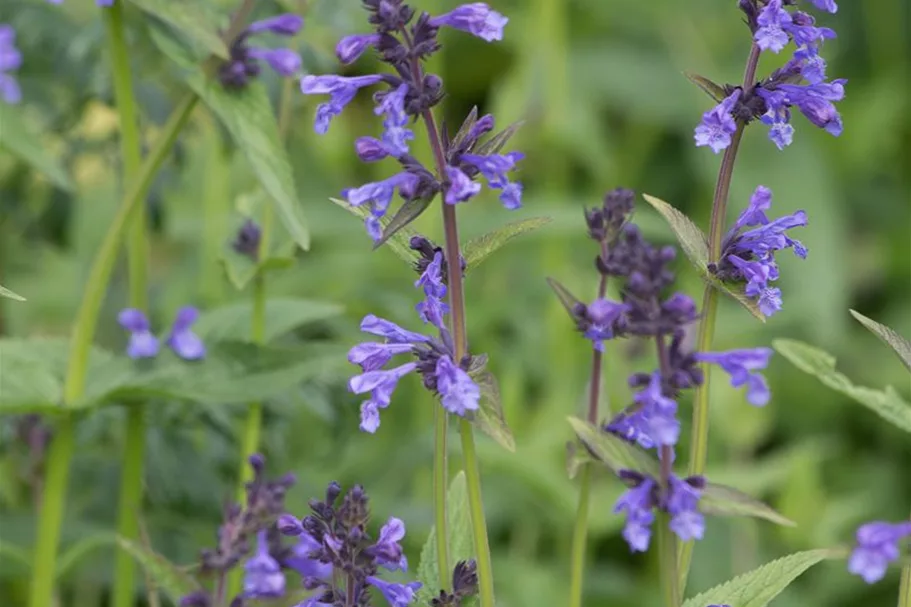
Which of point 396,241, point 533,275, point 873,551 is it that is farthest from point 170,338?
point 533,275

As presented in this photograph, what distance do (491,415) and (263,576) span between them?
1.42 ft

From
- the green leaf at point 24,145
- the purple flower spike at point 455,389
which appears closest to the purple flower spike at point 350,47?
the purple flower spike at point 455,389

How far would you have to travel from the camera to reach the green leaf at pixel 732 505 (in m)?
1.36

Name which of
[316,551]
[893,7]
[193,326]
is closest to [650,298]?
[316,551]

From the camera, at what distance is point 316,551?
1518 millimetres

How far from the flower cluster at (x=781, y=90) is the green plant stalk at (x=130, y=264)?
1189 mm

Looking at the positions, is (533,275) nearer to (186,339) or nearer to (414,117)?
(186,339)

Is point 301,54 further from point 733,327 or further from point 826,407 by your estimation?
point 826,407

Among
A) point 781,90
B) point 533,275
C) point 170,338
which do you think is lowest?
point 533,275

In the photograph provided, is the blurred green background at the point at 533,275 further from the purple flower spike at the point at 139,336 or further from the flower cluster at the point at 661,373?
the flower cluster at the point at 661,373

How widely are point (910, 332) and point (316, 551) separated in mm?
3435

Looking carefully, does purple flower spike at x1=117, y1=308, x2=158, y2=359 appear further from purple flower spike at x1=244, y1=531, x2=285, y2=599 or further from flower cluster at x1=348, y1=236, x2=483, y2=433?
flower cluster at x1=348, y1=236, x2=483, y2=433

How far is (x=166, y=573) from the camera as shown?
192 centimetres

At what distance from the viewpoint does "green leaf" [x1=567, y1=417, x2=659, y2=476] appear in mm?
1355
